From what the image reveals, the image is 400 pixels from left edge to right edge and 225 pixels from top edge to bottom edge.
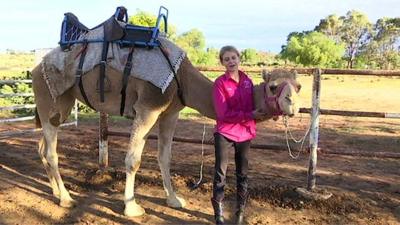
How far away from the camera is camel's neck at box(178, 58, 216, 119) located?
15.8ft

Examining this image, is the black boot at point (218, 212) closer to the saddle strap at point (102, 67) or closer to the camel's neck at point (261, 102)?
the camel's neck at point (261, 102)

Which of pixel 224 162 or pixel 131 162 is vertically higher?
pixel 224 162

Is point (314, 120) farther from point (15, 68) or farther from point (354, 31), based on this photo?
point (354, 31)

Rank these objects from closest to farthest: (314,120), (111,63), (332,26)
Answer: (111,63), (314,120), (332,26)

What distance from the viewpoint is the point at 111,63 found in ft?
16.5

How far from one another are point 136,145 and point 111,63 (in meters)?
0.93

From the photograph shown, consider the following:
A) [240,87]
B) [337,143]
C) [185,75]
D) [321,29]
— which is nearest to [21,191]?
[185,75]

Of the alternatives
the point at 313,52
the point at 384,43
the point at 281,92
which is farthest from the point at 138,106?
the point at 384,43

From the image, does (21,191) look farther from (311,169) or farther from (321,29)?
(321,29)

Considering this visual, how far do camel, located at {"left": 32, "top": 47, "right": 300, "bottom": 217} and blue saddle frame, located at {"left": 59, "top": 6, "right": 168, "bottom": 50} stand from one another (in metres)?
0.35

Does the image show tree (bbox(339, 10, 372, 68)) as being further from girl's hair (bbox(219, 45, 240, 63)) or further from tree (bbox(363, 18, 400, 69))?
girl's hair (bbox(219, 45, 240, 63))

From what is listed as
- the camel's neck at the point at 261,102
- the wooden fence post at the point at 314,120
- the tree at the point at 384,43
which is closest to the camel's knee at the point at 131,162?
the camel's neck at the point at 261,102

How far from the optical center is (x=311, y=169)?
554 cm

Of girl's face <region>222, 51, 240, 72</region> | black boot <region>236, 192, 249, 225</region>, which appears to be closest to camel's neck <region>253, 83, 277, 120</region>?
girl's face <region>222, 51, 240, 72</region>
